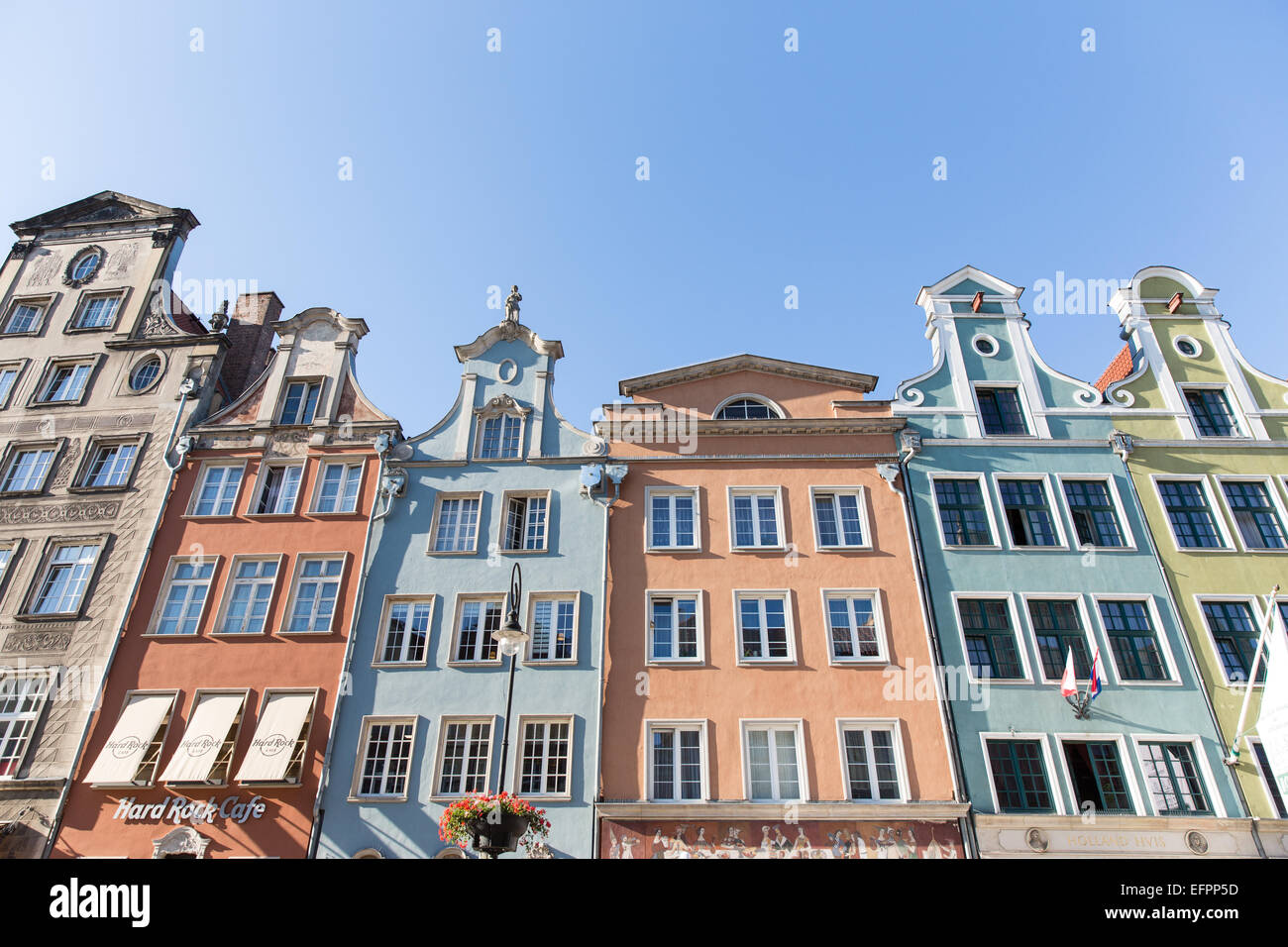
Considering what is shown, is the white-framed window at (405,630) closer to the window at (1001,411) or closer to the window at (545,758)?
the window at (545,758)

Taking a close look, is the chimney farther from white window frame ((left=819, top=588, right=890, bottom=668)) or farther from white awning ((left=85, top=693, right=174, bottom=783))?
white window frame ((left=819, top=588, right=890, bottom=668))

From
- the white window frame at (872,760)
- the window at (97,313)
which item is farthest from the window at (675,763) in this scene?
the window at (97,313)

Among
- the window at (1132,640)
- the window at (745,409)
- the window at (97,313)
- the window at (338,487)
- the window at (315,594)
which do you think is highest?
the window at (97,313)

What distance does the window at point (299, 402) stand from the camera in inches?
1097

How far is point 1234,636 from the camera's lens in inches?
875

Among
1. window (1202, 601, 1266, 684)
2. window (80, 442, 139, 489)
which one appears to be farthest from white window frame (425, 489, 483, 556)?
window (1202, 601, 1266, 684)

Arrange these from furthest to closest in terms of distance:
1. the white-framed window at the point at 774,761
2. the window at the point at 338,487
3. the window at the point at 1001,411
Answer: the window at the point at 1001,411 < the window at the point at 338,487 < the white-framed window at the point at 774,761

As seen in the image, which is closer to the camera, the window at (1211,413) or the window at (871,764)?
the window at (871,764)

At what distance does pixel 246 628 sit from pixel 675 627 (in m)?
12.4

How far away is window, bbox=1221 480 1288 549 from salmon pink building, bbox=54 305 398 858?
25986mm

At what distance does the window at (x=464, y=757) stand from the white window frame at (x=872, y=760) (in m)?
9.02

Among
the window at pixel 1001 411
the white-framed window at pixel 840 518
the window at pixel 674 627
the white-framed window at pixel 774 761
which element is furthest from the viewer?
the window at pixel 1001 411

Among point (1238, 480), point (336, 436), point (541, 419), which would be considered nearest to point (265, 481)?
point (336, 436)

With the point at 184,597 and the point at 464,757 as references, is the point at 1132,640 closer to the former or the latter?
the point at 464,757
